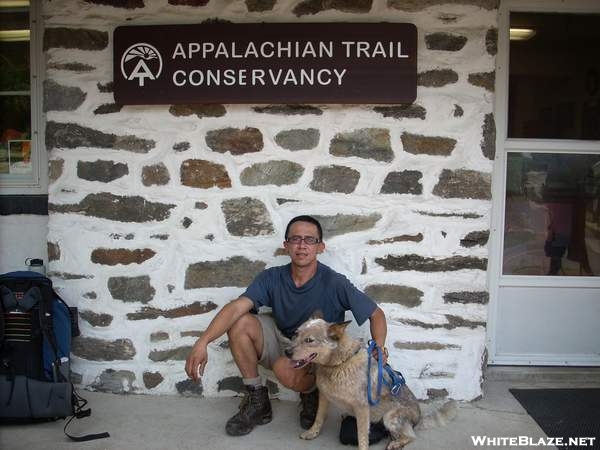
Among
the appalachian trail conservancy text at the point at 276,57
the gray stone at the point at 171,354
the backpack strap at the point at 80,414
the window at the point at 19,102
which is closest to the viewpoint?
the backpack strap at the point at 80,414

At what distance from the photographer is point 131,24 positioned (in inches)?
146

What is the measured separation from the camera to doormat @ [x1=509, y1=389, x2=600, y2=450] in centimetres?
327

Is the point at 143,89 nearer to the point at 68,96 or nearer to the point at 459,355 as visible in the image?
the point at 68,96

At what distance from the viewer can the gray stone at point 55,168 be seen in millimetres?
3795

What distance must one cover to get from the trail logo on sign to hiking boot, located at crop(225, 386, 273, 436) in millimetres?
1971

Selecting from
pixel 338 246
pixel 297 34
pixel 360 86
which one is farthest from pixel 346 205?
pixel 297 34

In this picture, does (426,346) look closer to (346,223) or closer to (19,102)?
(346,223)

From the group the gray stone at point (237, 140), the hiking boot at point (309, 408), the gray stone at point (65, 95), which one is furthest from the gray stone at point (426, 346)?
the gray stone at point (65, 95)

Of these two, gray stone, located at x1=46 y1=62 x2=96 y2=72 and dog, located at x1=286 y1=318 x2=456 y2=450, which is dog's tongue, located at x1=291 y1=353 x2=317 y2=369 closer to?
dog, located at x1=286 y1=318 x2=456 y2=450

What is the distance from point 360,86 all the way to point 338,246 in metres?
0.98

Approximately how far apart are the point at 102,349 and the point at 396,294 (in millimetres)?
1901

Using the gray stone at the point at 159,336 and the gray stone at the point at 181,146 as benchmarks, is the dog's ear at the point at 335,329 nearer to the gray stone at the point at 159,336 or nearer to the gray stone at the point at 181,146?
the gray stone at the point at 159,336

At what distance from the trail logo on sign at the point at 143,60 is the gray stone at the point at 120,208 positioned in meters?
0.73

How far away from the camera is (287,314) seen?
3475mm
